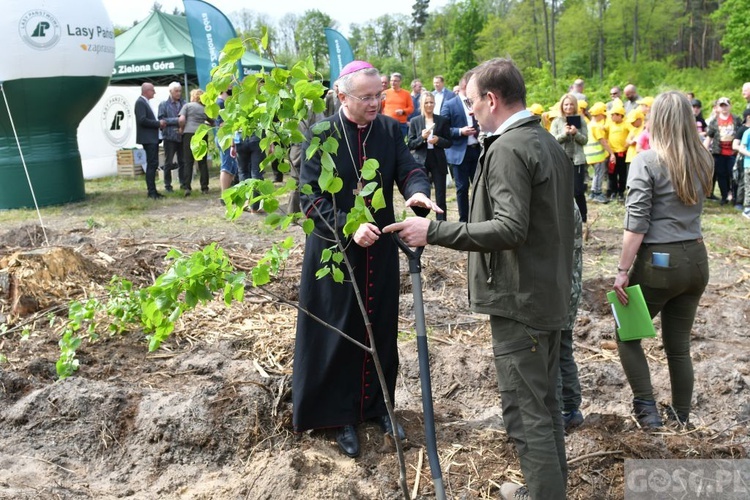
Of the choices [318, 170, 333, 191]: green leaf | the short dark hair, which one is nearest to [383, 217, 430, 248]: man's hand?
[318, 170, 333, 191]: green leaf

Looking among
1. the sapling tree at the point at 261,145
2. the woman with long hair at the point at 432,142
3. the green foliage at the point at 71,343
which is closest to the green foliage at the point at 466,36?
the woman with long hair at the point at 432,142

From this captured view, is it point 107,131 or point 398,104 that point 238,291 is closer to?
point 398,104

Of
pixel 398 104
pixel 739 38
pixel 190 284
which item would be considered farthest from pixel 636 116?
pixel 739 38

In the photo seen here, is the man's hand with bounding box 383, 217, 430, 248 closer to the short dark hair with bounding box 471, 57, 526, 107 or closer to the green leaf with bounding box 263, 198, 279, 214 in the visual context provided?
the green leaf with bounding box 263, 198, 279, 214

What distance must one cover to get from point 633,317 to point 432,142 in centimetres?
602

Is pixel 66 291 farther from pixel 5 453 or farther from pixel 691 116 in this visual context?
pixel 691 116

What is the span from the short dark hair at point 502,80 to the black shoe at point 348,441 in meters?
1.97

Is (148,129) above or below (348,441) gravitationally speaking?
above

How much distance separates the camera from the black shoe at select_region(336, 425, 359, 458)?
3.63 meters

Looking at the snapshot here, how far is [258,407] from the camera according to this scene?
387cm

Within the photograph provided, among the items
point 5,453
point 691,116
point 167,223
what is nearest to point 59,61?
point 167,223

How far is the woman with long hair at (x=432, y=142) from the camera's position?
951cm

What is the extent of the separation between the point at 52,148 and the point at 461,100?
714 cm

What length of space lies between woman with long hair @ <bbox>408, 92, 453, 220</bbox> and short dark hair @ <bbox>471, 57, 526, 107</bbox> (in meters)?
6.68
